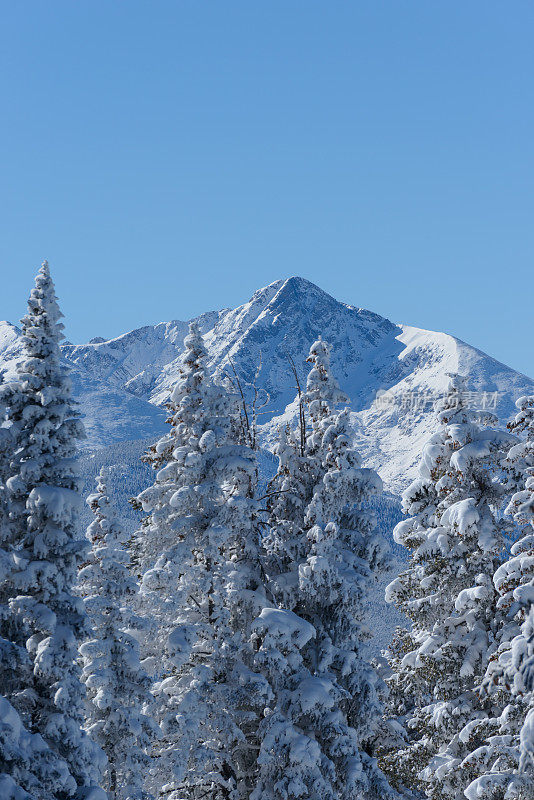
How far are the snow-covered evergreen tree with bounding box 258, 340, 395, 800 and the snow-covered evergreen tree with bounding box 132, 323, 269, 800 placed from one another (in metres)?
0.81

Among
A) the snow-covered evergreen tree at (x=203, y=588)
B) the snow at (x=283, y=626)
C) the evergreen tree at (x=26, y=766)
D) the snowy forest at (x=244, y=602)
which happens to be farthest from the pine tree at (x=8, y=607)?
the snow at (x=283, y=626)

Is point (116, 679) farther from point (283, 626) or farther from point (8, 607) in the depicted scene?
point (8, 607)

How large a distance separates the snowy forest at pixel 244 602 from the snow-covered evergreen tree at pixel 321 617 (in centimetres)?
6

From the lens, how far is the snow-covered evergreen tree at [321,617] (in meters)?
20.1

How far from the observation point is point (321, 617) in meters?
23.0

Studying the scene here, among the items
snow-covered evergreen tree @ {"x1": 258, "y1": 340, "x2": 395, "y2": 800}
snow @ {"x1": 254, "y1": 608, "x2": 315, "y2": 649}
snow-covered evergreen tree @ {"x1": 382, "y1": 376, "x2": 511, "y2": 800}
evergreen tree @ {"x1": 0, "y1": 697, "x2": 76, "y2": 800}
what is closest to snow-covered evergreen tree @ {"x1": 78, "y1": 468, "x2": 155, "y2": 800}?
snow-covered evergreen tree @ {"x1": 258, "y1": 340, "x2": 395, "y2": 800}

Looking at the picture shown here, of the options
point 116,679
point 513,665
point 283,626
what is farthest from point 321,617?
point 513,665

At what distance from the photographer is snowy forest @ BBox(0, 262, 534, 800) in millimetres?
17266

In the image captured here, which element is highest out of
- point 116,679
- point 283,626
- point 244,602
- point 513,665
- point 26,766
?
point 513,665

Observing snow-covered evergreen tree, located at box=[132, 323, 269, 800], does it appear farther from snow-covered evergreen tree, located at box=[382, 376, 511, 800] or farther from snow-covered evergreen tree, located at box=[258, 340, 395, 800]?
snow-covered evergreen tree, located at box=[382, 376, 511, 800]

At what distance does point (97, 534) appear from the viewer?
22.6 metres

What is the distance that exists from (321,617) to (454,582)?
357 cm

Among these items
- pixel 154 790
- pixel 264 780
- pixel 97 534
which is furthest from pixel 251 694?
pixel 97 534

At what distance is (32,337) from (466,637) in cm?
1166
